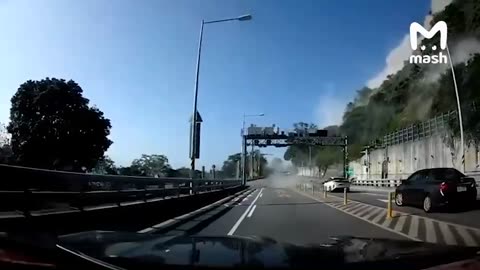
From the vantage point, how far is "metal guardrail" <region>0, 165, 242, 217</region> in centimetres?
858

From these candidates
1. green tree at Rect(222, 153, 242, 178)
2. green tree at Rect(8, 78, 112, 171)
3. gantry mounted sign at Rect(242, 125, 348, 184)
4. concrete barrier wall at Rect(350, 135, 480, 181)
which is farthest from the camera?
gantry mounted sign at Rect(242, 125, 348, 184)

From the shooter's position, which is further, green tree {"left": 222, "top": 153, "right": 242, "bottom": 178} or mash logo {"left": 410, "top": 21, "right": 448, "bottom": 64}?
A: green tree {"left": 222, "top": 153, "right": 242, "bottom": 178}

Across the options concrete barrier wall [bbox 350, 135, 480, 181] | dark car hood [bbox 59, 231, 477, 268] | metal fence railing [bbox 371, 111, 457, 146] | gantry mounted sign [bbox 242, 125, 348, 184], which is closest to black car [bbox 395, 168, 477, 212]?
concrete barrier wall [bbox 350, 135, 480, 181]

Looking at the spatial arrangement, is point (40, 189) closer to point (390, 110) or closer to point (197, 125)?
point (197, 125)

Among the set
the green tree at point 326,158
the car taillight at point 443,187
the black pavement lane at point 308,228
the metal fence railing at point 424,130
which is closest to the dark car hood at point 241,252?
the black pavement lane at point 308,228

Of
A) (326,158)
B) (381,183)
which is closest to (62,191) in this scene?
(381,183)

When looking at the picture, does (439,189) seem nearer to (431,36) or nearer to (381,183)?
(381,183)

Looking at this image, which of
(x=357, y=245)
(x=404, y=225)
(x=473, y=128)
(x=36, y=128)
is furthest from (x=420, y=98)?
(x=357, y=245)

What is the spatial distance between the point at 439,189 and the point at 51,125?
1267 inches

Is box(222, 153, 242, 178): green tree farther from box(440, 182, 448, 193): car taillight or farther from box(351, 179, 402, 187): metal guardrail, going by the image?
box(440, 182, 448, 193): car taillight

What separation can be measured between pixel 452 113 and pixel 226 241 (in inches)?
1704

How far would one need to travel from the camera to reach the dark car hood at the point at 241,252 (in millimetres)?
3816

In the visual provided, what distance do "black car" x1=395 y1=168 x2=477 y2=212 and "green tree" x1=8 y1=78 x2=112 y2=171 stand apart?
2725 cm

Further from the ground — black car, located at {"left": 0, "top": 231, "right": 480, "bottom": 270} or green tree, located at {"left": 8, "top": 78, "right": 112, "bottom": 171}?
green tree, located at {"left": 8, "top": 78, "right": 112, "bottom": 171}
